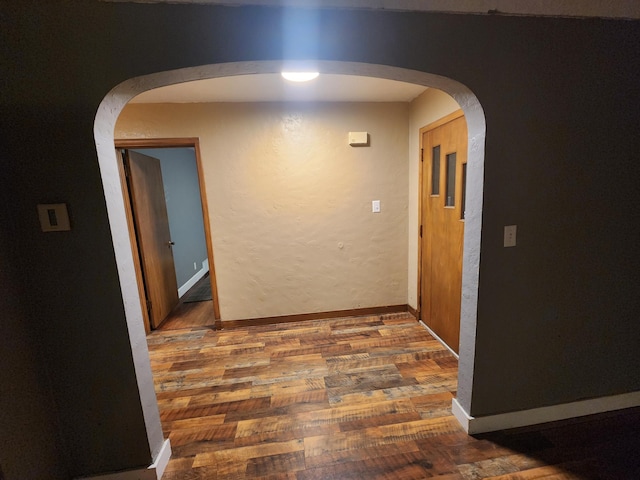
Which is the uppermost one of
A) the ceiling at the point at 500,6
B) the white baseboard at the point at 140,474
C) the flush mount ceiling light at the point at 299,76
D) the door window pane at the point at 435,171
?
the flush mount ceiling light at the point at 299,76

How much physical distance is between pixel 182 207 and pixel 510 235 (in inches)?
175

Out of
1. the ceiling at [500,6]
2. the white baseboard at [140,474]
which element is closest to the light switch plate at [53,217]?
the ceiling at [500,6]

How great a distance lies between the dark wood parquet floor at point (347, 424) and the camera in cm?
131

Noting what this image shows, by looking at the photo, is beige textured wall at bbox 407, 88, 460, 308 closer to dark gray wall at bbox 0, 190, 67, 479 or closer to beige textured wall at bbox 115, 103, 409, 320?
beige textured wall at bbox 115, 103, 409, 320

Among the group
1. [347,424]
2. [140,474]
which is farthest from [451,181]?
[140,474]

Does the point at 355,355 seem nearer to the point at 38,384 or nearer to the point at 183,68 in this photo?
the point at 38,384

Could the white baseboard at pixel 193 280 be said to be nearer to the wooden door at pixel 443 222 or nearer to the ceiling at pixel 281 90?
the ceiling at pixel 281 90

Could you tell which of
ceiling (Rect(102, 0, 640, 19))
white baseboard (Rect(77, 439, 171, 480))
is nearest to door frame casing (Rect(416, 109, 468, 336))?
ceiling (Rect(102, 0, 640, 19))

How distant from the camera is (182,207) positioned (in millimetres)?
4273

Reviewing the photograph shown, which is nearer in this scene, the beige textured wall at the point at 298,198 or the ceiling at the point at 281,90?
the ceiling at the point at 281,90

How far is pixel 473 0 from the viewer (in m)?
1.09

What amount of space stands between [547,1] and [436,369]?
2263mm

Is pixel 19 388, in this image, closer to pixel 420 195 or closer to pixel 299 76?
pixel 299 76

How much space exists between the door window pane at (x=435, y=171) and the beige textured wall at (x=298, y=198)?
1.31 ft
